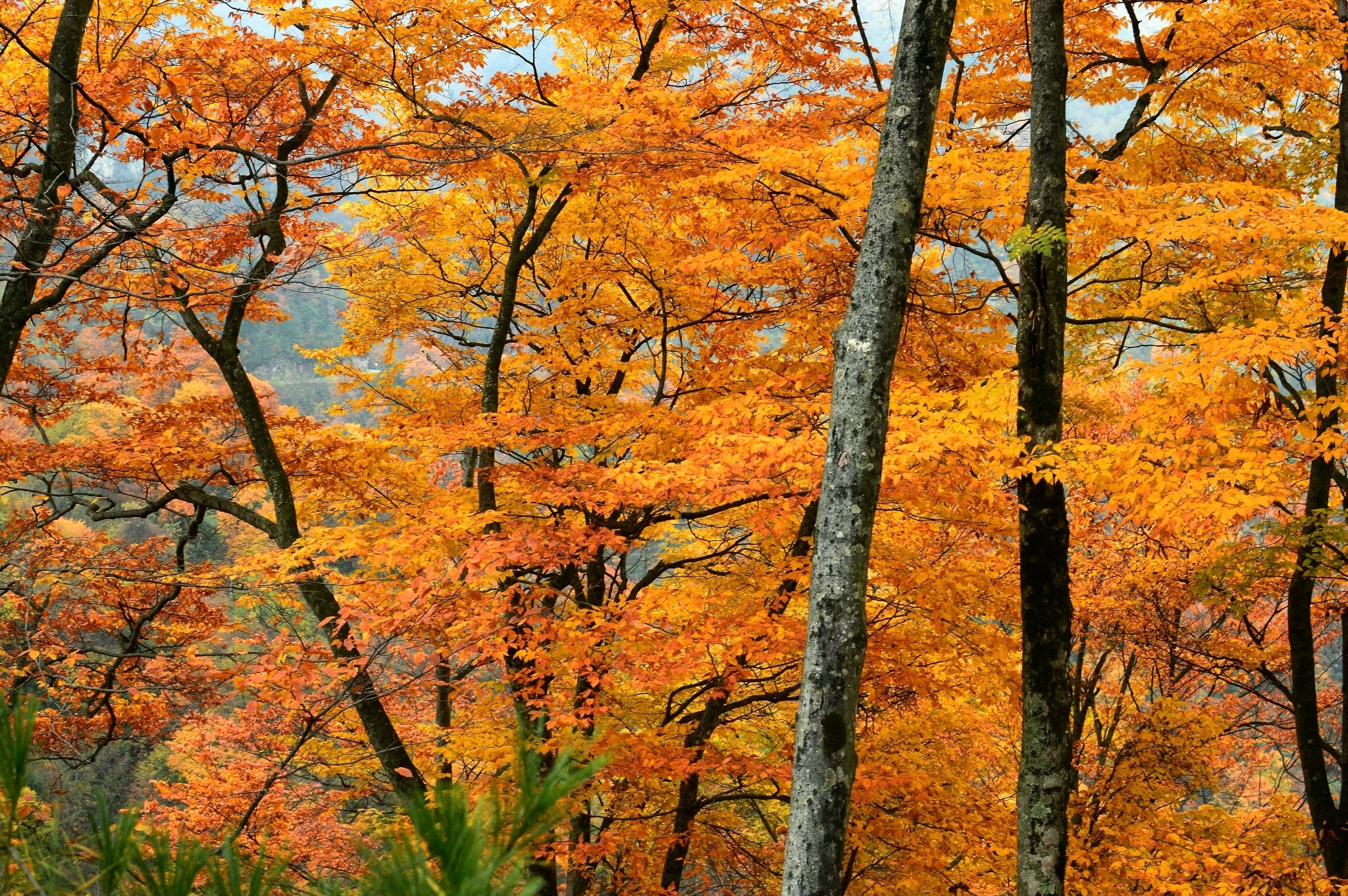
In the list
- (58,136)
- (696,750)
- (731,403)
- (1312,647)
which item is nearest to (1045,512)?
(731,403)

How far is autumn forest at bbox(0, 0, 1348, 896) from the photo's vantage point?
14.3 feet

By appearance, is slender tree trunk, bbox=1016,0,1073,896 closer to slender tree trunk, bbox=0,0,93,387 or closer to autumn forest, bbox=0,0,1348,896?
autumn forest, bbox=0,0,1348,896

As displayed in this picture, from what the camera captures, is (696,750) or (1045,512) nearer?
(1045,512)

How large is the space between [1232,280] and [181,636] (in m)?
10.1

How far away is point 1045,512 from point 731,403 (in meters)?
2.10

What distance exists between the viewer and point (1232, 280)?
5.88 m

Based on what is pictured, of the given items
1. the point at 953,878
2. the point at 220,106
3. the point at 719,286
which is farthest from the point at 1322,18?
the point at 220,106

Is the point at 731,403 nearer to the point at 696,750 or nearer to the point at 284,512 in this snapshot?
the point at 696,750

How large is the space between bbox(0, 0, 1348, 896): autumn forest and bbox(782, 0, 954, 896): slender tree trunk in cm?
2

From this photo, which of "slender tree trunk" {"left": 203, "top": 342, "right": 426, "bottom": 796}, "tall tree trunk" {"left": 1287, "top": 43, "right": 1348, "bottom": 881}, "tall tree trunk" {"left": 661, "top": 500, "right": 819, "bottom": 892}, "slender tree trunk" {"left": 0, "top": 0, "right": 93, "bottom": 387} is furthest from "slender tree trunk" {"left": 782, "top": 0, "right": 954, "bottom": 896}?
"slender tree trunk" {"left": 203, "top": 342, "right": 426, "bottom": 796}

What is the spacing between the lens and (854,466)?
379 centimetres

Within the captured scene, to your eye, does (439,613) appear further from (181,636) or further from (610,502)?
(181,636)

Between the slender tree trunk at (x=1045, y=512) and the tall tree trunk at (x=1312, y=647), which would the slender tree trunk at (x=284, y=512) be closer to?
the slender tree trunk at (x=1045, y=512)

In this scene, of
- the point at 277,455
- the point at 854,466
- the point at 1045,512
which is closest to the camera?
the point at 854,466
